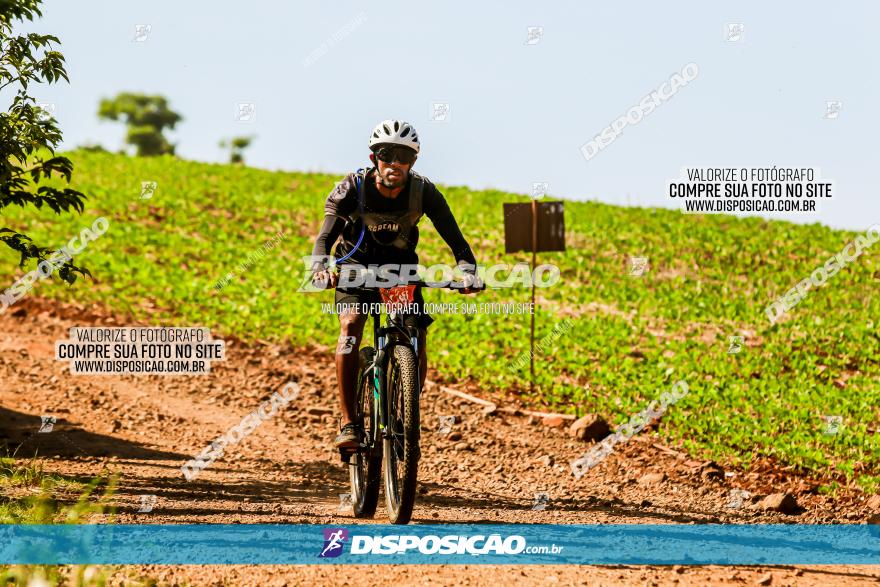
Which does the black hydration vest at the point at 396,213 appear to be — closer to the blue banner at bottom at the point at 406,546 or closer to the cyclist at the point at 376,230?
the cyclist at the point at 376,230

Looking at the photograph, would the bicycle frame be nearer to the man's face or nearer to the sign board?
the man's face

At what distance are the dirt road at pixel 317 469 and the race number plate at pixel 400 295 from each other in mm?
1958

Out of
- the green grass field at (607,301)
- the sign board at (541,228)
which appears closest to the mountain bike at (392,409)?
the green grass field at (607,301)

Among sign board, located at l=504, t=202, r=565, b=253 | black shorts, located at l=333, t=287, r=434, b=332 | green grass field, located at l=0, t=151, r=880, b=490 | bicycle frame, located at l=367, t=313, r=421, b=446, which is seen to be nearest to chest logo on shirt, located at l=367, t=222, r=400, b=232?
black shorts, located at l=333, t=287, r=434, b=332

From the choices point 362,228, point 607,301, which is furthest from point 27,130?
point 607,301

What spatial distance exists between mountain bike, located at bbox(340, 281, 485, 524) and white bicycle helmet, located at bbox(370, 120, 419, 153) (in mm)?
1064

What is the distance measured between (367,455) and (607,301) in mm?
14906

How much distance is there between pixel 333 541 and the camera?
6805 millimetres

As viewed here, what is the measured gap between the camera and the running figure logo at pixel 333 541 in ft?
21.7

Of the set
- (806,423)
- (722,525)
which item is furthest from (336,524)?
(806,423)

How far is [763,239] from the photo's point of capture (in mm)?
27969

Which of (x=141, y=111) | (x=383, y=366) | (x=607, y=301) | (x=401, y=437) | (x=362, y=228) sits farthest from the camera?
(x=141, y=111)

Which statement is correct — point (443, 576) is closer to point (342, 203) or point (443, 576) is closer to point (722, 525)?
point (342, 203)

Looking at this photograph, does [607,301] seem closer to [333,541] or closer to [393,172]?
[393,172]
